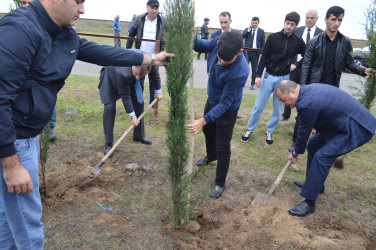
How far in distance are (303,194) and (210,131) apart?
1572 mm

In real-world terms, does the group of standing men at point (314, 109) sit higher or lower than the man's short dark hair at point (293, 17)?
lower

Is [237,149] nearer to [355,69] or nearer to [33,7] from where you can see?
[355,69]

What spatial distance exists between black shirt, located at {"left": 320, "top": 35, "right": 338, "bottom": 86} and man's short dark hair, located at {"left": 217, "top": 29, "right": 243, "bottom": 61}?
2.25 meters

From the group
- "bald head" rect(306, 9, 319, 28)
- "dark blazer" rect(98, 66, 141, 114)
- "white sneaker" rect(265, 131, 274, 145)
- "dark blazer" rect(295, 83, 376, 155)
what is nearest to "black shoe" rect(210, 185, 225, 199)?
"dark blazer" rect(295, 83, 376, 155)

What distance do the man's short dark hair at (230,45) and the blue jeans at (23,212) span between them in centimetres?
207

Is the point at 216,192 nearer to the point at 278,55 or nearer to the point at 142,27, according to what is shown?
the point at 278,55

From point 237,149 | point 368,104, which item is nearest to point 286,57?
point 368,104

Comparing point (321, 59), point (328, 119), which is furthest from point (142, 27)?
point (328, 119)

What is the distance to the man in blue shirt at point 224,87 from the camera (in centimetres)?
301

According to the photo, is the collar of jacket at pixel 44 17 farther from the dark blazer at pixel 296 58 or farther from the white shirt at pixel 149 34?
the dark blazer at pixel 296 58

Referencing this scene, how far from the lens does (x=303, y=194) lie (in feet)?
11.6

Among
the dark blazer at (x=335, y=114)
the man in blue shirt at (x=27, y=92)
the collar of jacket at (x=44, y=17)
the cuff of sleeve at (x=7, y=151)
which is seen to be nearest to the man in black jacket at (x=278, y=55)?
the dark blazer at (x=335, y=114)

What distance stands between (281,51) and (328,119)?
7.18 feet

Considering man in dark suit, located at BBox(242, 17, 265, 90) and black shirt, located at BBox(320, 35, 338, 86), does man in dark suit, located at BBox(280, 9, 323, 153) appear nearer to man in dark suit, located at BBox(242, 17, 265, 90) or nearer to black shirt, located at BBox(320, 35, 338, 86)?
black shirt, located at BBox(320, 35, 338, 86)
